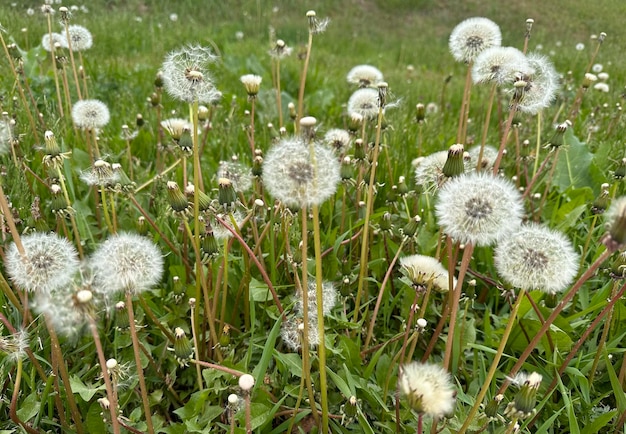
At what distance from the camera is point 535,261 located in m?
1.54

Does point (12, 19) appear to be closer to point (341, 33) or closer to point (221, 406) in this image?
point (221, 406)

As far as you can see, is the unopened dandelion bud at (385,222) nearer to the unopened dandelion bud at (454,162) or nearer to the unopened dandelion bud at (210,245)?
the unopened dandelion bud at (454,162)

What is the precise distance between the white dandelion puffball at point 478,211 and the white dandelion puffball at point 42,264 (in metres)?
1.04

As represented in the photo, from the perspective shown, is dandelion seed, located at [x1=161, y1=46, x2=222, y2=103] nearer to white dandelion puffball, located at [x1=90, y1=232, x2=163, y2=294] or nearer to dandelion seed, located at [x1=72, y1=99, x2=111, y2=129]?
white dandelion puffball, located at [x1=90, y1=232, x2=163, y2=294]

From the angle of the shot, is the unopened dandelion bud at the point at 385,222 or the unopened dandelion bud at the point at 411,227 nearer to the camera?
the unopened dandelion bud at the point at 411,227

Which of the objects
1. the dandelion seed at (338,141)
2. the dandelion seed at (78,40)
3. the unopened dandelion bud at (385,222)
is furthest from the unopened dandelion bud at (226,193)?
the dandelion seed at (78,40)

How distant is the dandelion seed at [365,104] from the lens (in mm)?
2840

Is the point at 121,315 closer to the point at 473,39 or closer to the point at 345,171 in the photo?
the point at 345,171

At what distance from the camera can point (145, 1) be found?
30.1 ft

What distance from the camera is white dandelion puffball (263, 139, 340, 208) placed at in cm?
141

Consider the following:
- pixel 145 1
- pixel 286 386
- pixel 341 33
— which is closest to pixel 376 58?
pixel 341 33

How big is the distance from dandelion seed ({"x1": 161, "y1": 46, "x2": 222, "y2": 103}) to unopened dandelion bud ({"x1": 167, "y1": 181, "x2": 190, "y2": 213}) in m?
0.29

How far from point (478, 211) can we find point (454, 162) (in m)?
0.23

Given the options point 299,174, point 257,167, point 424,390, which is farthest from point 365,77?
point 424,390
